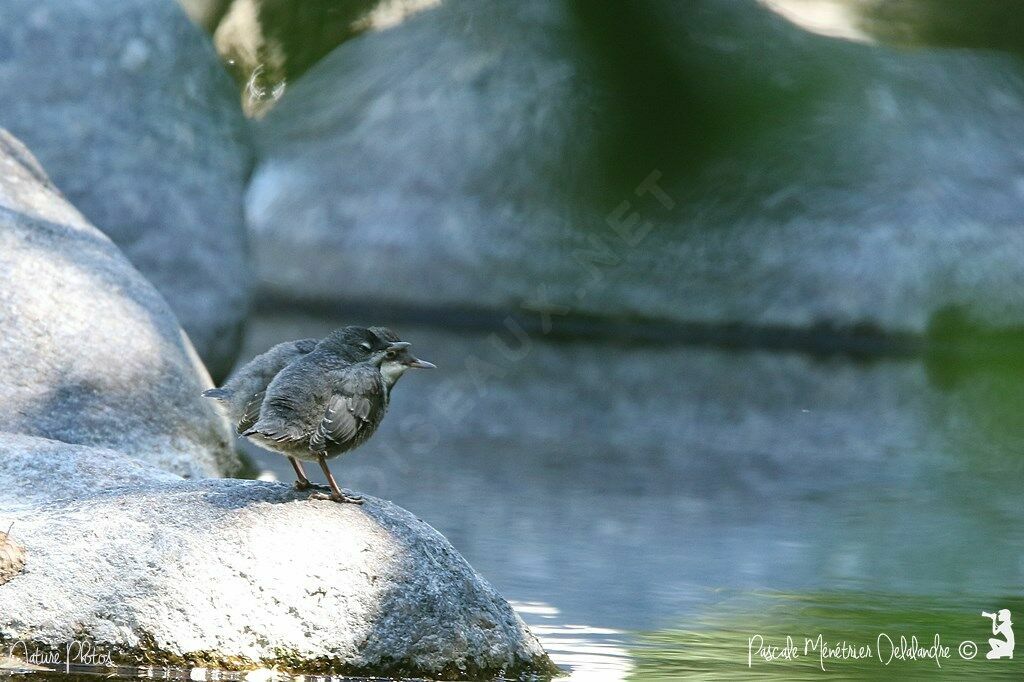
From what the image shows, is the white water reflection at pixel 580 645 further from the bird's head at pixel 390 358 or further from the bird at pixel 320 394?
the bird's head at pixel 390 358

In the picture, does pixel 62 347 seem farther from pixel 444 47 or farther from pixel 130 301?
pixel 444 47

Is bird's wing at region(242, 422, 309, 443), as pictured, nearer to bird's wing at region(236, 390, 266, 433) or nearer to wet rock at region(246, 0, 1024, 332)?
bird's wing at region(236, 390, 266, 433)

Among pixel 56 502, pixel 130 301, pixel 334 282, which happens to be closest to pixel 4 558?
pixel 56 502

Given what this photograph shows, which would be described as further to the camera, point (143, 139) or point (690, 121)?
point (143, 139)

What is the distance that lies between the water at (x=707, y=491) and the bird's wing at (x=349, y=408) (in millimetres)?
603

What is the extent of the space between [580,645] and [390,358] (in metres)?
0.70

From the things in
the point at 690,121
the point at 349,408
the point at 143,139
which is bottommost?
the point at 690,121

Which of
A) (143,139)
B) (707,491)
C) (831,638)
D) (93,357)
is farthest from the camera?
(143,139)

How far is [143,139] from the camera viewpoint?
5.71 metres

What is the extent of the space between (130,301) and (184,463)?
2.21 ft

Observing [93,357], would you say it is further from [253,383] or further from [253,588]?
[253,588]
